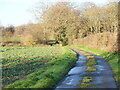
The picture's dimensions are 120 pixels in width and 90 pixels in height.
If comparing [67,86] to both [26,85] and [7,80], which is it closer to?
[26,85]

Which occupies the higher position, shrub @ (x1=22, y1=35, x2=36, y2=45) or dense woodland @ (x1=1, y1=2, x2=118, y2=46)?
dense woodland @ (x1=1, y1=2, x2=118, y2=46)

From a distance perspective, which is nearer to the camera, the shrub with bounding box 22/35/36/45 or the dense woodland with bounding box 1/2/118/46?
the dense woodland with bounding box 1/2/118/46

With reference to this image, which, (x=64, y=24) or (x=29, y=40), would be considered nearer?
(x=64, y=24)

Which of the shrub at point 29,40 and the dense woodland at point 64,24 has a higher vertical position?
the dense woodland at point 64,24

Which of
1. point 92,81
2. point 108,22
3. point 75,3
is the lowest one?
point 92,81

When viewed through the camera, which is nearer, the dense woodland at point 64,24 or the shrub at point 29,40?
the dense woodland at point 64,24

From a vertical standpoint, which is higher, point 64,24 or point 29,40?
point 64,24

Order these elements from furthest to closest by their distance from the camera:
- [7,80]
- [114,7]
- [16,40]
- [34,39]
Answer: [16,40]
[34,39]
[114,7]
[7,80]

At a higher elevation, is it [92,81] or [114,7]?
[114,7]

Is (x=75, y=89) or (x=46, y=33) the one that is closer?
(x=75, y=89)

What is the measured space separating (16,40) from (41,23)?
11.5 meters

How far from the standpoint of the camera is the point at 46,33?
73.1 meters

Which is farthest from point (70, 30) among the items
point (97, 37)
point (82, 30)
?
point (97, 37)

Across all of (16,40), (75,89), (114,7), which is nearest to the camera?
(75,89)
